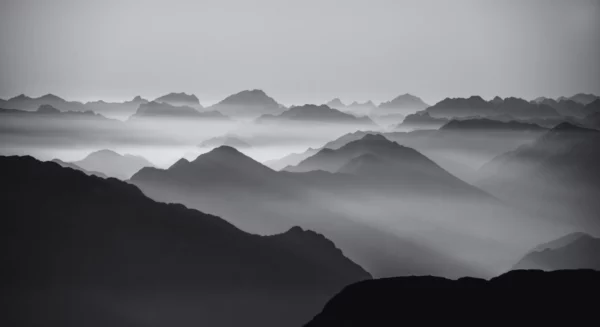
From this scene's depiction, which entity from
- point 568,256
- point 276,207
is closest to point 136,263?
point 568,256

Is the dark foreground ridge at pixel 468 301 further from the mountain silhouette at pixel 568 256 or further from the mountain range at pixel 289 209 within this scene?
the mountain range at pixel 289 209

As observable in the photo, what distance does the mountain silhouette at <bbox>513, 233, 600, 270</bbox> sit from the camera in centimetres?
11462

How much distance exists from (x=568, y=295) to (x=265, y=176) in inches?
6079

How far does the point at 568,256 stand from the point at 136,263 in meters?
79.2

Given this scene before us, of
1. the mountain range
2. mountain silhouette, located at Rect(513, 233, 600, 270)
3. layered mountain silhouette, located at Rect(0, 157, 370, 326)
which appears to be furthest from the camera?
the mountain range

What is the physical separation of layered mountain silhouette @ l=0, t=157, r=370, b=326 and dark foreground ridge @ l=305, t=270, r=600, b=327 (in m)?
34.5

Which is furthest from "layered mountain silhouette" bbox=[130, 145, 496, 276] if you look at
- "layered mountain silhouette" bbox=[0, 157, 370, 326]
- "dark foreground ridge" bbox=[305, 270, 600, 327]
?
"dark foreground ridge" bbox=[305, 270, 600, 327]

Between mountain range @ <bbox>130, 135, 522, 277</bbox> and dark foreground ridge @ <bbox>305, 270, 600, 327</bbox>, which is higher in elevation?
mountain range @ <bbox>130, 135, 522, 277</bbox>

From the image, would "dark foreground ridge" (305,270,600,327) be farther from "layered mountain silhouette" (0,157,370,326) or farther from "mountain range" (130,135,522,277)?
"mountain range" (130,135,522,277)

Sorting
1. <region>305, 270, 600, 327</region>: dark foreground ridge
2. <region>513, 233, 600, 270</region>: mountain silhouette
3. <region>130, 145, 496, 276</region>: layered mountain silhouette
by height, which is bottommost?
<region>305, 270, 600, 327</region>: dark foreground ridge

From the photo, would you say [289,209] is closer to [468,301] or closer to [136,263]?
[136,263]

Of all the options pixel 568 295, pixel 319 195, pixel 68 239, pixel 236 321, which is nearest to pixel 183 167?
pixel 319 195

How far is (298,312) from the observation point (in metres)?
80.5

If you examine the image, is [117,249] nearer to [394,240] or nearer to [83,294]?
[83,294]
